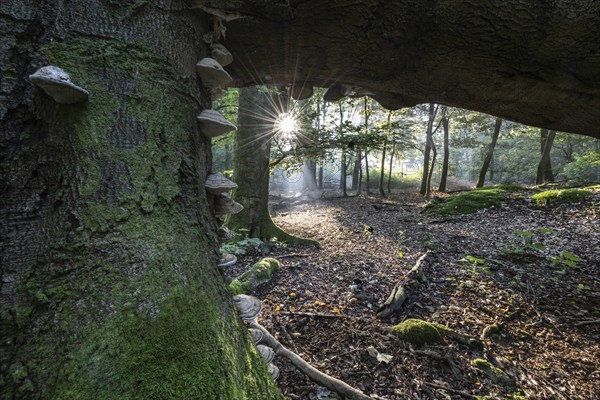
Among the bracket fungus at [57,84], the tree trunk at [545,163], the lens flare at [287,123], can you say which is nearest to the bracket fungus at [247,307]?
the bracket fungus at [57,84]

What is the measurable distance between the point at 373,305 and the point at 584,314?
7.80 ft

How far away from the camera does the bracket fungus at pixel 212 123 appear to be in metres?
1.53

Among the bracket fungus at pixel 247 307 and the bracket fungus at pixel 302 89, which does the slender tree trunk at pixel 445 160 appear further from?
the bracket fungus at pixel 247 307

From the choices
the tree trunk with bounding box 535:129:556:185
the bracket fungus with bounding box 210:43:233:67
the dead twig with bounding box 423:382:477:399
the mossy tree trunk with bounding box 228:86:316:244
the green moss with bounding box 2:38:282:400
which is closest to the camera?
the green moss with bounding box 2:38:282:400

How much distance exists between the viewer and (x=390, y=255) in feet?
17.6

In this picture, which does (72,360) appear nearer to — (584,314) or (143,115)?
(143,115)

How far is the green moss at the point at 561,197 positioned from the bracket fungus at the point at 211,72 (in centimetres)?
946

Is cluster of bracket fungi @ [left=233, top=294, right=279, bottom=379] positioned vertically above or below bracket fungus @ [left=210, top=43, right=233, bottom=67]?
below

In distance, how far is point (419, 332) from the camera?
2.63 meters

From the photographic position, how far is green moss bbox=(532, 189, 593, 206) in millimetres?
7344

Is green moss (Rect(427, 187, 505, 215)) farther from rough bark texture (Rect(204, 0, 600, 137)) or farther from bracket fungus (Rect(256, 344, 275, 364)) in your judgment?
bracket fungus (Rect(256, 344, 275, 364))

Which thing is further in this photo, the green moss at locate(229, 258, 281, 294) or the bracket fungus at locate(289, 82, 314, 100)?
the green moss at locate(229, 258, 281, 294)

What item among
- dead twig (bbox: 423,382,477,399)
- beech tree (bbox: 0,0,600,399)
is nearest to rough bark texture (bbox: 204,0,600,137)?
beech tree (bbox: 0,0,600,399)

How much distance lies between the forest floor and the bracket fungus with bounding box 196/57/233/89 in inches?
86.2
